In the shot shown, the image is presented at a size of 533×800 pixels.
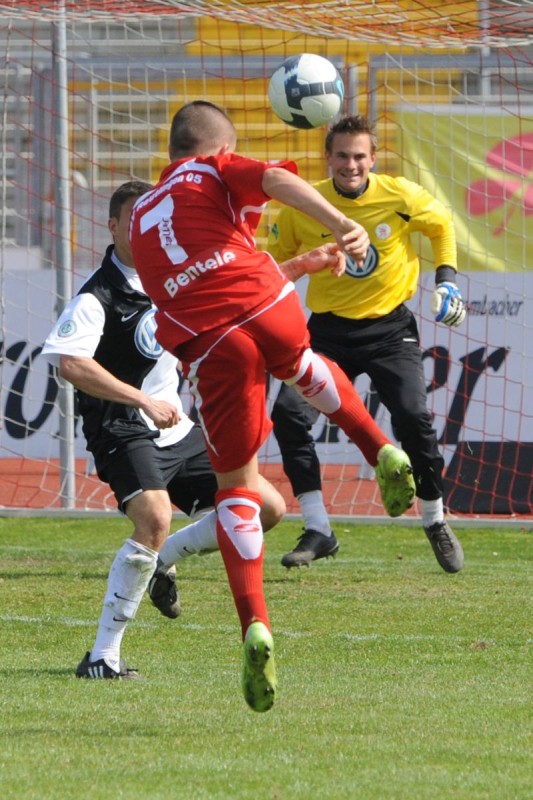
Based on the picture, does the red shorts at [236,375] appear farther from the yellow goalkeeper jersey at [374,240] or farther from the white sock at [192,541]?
the yellow goalkeeper jersey at [374,240]

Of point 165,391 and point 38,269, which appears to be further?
point 38,269

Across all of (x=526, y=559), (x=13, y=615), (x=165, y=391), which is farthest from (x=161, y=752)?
(x=526, y=559)

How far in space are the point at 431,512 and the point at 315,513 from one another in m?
0.64

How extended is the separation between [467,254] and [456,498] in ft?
6.61

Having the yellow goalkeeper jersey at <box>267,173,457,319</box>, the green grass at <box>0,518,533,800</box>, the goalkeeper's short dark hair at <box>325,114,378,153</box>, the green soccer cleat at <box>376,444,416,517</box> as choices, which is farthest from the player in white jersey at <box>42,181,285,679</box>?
the goalkeeper's short dark hair at <box>325,114,378,153</box>

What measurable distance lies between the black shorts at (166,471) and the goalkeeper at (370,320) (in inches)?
59.4

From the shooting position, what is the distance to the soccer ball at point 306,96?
5.89 metres

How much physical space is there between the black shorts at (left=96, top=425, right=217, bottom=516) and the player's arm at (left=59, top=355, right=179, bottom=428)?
27 cm

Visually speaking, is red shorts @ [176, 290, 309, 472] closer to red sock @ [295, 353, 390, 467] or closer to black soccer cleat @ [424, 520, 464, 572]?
red sock @ [295, 353, 390, 467]

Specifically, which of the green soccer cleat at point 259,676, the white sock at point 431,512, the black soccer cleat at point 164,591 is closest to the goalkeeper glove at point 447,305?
the white sock at point 431,512

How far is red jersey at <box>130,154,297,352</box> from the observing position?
4.39 metres

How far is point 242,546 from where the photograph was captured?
14.2 feet

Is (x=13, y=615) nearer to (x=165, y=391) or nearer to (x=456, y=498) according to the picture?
(x=165, y=391)

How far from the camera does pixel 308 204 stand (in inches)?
161
